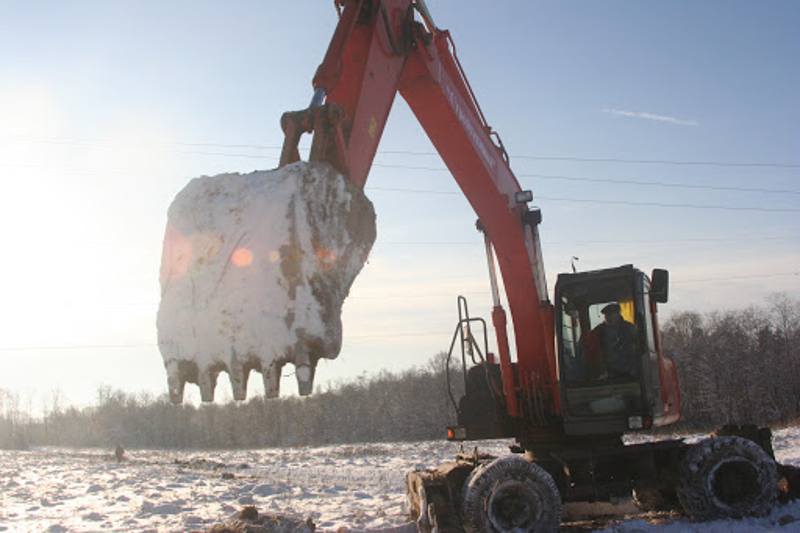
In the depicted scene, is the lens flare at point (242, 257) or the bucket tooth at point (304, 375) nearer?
the bucket tooth at point (304, 375)

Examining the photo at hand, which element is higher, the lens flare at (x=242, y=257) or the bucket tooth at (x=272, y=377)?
the lens flare at (x=242, y=257)

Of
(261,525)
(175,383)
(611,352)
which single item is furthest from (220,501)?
(175,383)

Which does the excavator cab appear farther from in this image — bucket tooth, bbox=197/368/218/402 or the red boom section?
bucket tooth, bbox=197/368/218/402

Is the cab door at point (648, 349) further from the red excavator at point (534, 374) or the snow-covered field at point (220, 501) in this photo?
the snow-covered field at point (220, 501)

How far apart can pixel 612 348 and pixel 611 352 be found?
0.04 metres

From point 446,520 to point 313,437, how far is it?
6939 cm

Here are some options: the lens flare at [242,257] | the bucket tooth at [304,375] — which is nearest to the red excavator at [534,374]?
the lens flare at [242,257]

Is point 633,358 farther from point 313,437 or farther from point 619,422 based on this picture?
point 313,437

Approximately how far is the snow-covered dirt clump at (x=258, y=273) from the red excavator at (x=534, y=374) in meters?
1.74

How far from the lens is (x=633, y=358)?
7512mm

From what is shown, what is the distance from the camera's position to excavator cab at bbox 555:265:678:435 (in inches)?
293

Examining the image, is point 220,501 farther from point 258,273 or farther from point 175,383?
point 258,273

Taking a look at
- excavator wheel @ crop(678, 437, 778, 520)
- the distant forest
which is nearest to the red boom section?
excavator wheel @ crop(678, 437, 778, 520)

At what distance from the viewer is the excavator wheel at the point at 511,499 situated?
6.98 meters
